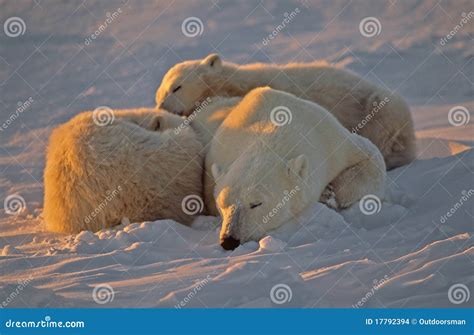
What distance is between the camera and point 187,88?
975 cm

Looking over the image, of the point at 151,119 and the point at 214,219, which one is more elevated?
the point at 151,119

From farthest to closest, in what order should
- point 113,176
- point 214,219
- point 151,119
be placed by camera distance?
point 151,119 < point 214,219 < point 113,176

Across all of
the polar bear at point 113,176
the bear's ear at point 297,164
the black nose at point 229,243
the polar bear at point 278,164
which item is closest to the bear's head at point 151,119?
the polar bear at point 113,176

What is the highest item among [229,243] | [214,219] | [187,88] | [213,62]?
[213,62]

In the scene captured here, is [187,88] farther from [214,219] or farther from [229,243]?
[229,243]

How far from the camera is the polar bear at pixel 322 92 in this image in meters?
9.40

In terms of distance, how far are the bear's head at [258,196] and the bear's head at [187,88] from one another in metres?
3.11

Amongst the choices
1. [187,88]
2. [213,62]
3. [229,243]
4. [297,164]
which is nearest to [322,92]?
[213,62]

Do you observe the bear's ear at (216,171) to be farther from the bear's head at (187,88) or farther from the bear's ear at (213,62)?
the bear's ear at (213,62)

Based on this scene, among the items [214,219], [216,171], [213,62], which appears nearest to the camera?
[216,171]

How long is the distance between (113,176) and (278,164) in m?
1.60

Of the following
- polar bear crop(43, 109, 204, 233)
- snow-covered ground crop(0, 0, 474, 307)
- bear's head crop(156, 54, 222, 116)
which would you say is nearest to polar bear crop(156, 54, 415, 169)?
bear's head crop(156, 54, 222, 116)

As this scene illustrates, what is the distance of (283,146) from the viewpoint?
22.2ft

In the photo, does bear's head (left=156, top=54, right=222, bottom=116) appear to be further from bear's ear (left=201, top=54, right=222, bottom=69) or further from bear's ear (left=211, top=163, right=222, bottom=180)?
bear's ear (left=211, top=163, right=222, bottom=180)
